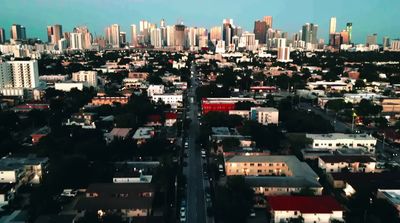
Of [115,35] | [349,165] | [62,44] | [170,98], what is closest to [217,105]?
[170,98]

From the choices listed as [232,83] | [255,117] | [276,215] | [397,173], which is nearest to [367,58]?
[232,83]

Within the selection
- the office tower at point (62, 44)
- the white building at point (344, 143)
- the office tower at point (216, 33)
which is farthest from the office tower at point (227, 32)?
the white building at point (344, 143)

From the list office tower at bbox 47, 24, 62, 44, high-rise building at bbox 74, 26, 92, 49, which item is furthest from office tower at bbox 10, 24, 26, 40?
high-rise building at bbox 74, 26, 92, 49

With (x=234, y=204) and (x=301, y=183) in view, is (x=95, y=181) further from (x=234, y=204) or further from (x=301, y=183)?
(x=301, y=183)

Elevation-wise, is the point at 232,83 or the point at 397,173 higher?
the point at 232,83

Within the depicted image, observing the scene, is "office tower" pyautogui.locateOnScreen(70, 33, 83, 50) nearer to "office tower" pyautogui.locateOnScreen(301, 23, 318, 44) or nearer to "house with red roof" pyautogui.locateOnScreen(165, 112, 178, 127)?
"office tower" pyautogui.locateOnScreen(301, 23, 318, 44)

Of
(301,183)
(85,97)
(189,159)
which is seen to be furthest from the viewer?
(85,97)

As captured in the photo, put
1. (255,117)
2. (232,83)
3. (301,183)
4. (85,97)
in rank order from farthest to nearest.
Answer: (232,83), (85,97), (255,117), (301,183)

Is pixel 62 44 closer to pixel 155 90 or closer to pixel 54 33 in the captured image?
pixel 54 33
